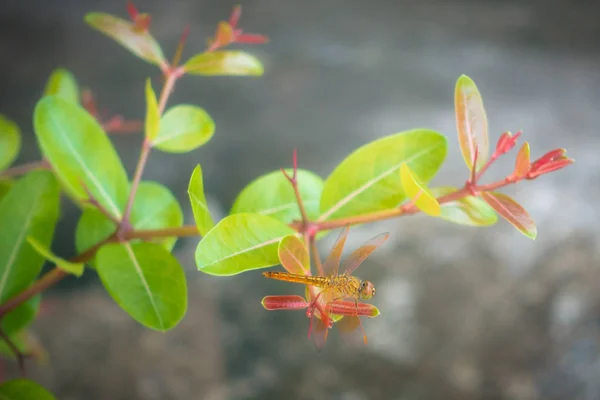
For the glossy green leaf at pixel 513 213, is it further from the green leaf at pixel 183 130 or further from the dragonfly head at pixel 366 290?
the green leaf at pixel 183 130

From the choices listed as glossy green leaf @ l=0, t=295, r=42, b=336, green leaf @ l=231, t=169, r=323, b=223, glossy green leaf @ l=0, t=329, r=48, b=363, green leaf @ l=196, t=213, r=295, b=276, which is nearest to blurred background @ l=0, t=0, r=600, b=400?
glossy green leaf @ l=0, t=329, r=48, b=363

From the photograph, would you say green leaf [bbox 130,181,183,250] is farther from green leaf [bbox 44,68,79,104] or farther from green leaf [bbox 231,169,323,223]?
green leaf [bbox 44,68,79,104]

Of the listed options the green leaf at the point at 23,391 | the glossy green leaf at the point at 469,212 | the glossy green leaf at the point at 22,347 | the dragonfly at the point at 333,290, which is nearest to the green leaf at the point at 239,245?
the dragonfly at the point at 333,290

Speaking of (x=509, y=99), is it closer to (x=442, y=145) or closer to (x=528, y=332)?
(x=528, y=332)

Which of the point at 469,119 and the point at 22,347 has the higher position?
the point at 469,119

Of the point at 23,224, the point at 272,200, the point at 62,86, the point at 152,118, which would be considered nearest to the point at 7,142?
the point at 62,86

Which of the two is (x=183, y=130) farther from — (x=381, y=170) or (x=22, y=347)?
(x=22, y=347)

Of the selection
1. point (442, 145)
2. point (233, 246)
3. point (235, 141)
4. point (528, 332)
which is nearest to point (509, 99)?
point (528, 332)
